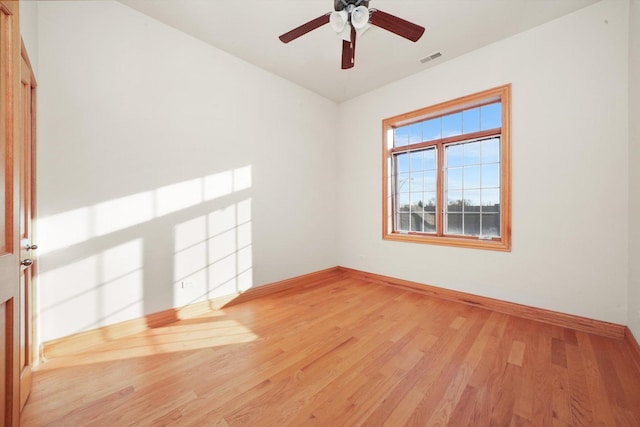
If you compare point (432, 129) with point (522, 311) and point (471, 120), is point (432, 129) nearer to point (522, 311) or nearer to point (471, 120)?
point (471, 120)

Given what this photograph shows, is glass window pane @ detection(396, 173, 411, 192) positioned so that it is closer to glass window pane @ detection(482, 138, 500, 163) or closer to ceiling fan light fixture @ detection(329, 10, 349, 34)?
glass window pane @ detection(482, 138, 500, 163)

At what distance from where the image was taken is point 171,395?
1.58m

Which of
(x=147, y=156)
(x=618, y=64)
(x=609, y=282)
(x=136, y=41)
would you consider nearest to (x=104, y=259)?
(x=147, y=156)

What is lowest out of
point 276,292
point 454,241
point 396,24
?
point 276,292

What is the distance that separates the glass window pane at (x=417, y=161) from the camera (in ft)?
12.4

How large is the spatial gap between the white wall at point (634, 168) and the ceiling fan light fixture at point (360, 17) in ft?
7.32

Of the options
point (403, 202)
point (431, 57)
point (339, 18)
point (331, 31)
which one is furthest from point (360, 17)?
point (403, 202)

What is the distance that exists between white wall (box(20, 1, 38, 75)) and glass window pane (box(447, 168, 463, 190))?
4.22 m

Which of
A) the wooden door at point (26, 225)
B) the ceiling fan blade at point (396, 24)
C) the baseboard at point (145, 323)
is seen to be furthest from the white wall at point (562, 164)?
the wooden door at point (26, 225)

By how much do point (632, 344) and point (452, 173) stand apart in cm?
229

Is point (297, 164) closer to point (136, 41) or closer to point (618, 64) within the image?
point (136, 41)

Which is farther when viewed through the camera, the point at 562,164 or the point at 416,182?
the point at 416,182

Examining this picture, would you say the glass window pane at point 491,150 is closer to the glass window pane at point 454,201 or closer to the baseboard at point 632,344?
the glass window pane at point 454,201

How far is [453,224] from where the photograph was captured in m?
3.46
